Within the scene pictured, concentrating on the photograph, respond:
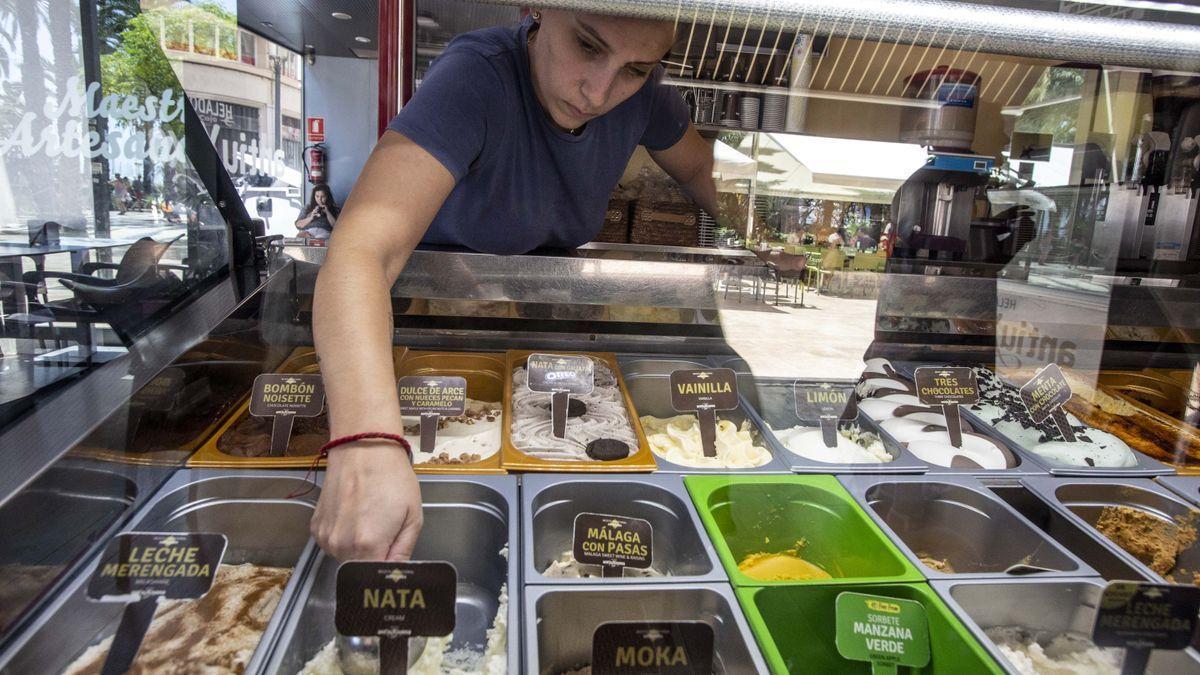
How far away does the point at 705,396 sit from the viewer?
150 cm

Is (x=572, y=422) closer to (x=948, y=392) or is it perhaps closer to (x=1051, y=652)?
(x=948, y=392)

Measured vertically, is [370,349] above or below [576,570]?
above

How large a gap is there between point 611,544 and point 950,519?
0.91 meters

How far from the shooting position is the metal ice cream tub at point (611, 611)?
1.04 meters

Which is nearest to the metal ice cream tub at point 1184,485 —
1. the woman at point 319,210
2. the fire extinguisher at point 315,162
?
the woman at point 319,210

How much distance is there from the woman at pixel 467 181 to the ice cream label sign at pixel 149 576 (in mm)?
158

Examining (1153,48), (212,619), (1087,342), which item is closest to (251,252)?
(212,619)

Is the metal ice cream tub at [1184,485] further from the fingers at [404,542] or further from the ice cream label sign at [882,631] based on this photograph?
the fingers at [404,542]

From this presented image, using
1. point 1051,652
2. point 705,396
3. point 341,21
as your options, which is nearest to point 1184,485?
point 1051,652

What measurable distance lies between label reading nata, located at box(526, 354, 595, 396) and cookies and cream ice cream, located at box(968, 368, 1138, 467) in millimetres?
1143

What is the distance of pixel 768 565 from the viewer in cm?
125

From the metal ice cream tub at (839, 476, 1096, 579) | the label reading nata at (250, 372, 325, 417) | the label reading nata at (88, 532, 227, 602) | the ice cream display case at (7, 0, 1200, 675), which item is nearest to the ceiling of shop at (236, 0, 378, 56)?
the ice cream display case at (7, 0, 1200, 675)

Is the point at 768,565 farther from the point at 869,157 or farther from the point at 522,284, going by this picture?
the point at 869,157

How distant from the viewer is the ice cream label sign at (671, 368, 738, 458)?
1.49 m
